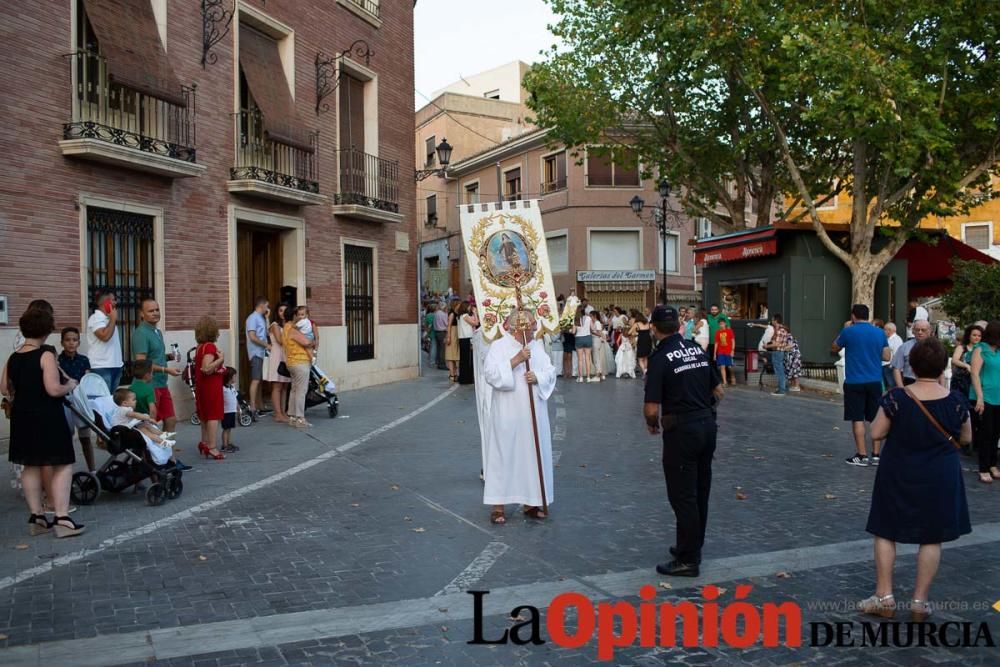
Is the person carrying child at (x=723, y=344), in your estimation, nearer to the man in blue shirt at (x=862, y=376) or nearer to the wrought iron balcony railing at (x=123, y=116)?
the man in blue shirt at (x=862, y=376)

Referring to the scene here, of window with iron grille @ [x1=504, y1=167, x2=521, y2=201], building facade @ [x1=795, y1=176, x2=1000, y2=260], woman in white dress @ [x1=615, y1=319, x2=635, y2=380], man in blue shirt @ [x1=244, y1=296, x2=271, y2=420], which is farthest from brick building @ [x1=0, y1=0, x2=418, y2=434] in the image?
building facade @ [x1=795, y1=176, x2=1000, y2=260]

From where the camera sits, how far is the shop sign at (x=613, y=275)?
3453 cm

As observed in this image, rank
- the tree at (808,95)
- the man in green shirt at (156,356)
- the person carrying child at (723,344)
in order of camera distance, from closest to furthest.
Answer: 1. the man in green shirt at (156,356)
2. the tree at (808,95)
3. the person carrying child at (723,344)

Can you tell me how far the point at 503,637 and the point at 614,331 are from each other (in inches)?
736

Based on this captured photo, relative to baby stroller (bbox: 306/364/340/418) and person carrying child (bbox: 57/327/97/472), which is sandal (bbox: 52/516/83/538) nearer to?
person carrying child (bbox: 57/327/97/472)

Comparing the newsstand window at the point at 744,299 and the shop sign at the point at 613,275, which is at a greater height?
Result: the shop sign at the point at 613,275

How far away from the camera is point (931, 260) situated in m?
25.2

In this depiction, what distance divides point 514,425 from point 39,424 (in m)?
3.72

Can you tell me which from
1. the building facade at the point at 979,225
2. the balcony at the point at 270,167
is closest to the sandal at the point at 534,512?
the balcony at the point at 270,167

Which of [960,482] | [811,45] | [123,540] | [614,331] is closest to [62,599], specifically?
[123,540]

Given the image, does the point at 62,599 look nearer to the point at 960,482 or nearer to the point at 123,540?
the point at 123,540

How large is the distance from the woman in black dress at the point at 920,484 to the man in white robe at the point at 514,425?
2.76m

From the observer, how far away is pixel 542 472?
6.94m

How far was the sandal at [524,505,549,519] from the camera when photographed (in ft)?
23.0
